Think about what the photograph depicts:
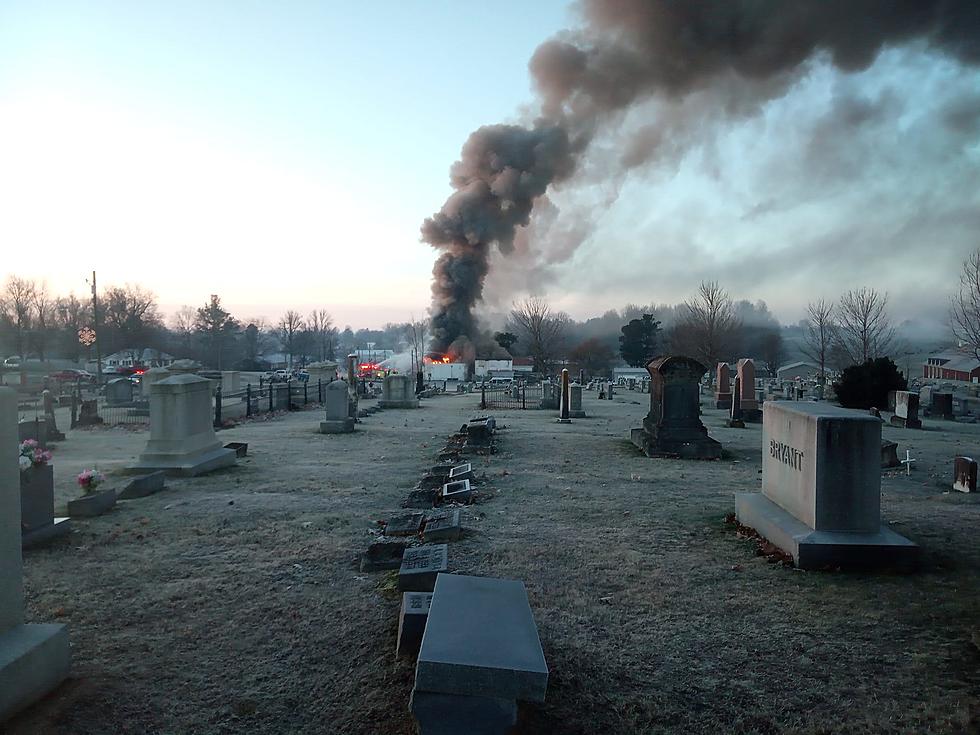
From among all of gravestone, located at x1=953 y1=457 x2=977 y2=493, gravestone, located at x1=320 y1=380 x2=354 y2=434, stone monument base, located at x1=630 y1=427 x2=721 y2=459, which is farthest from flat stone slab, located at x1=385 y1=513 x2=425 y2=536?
gravestone, located at x1=320 y1=380 x2=354 y2=434

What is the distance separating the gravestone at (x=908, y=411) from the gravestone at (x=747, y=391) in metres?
3.55

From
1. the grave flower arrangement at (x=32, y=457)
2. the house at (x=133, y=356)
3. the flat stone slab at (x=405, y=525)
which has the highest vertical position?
the house at (x=133, y=356)

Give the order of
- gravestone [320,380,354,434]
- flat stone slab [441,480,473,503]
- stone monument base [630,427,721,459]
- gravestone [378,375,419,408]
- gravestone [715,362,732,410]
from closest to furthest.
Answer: flat stone slab [441,480,473,503], stone monument base [630,427,721,459], gravestone [320,380,354,434], gravestone [378,375,419,408], gravestone [715,362,732,410]

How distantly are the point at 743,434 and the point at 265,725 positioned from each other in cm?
1402

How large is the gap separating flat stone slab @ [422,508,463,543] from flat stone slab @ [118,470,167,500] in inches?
161

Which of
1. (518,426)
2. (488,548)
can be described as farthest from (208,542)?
(518,426)

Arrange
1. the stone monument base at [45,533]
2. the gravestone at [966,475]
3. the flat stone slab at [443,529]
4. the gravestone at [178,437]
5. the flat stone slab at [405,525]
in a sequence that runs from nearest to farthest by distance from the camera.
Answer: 1. the stone monument base at [45,533]
2. the flat stone slab at [443,529]
3. the flat stone slab at [405,525]
4. the gravestone at [966,475]
5. the gravestone at [178,437]

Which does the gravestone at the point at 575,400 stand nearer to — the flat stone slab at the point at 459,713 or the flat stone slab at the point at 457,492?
the flat stone slab at the point at 457,492

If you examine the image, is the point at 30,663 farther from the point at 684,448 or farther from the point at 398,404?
the point at 398,404

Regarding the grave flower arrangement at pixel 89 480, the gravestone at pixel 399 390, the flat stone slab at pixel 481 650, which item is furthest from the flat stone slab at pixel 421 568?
the gravestone at pixel 399 390

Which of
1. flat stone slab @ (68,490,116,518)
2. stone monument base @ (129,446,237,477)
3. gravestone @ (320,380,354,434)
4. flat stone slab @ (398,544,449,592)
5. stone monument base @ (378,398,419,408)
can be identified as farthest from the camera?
stone monument base @ (378,398,419,408)

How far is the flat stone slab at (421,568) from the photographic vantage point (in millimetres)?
4395

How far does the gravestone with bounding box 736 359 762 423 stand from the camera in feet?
60.6

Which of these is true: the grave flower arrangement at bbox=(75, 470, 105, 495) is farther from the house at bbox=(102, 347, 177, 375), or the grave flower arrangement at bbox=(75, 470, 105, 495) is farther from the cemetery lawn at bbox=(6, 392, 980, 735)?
the house at bbox=(102, 347, 177, 375)
